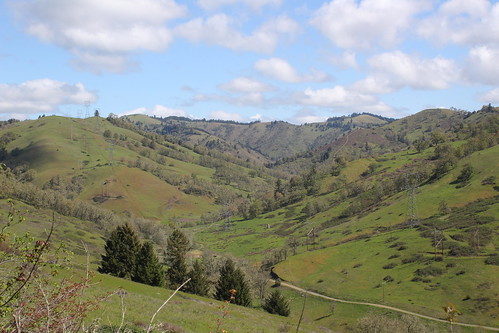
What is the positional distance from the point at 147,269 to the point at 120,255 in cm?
814

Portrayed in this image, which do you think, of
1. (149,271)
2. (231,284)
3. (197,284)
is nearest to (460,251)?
(231,284)

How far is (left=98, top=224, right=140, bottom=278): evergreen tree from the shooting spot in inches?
2835

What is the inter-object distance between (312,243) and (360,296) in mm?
71945

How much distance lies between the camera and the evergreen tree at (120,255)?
2835 inches

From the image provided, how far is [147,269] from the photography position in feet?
222

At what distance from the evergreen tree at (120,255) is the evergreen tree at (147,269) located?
12.6 ft

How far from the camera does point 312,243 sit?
555 ft

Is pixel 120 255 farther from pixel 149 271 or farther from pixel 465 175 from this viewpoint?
pixel 465 175

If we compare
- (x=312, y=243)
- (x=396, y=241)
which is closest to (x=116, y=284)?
(x=396, y=241)

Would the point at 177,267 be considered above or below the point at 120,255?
below

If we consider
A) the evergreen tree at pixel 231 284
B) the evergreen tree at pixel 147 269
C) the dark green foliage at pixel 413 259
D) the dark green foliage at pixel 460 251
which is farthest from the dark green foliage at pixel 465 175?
the evergreen tree at pixel 147 269

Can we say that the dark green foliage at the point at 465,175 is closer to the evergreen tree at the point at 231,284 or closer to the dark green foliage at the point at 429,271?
the dark green foliage at the point at 429,271

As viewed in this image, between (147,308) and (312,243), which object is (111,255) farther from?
(312,243)

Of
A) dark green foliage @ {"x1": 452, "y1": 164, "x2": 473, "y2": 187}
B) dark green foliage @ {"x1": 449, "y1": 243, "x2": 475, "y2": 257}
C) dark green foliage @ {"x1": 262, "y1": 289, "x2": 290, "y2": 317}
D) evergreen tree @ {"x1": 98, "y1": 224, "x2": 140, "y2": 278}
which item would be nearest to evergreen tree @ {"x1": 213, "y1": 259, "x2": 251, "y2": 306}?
dark green foliage @ {"x1": 262, "y1": 289, "x2": 290, "y2": 317}
